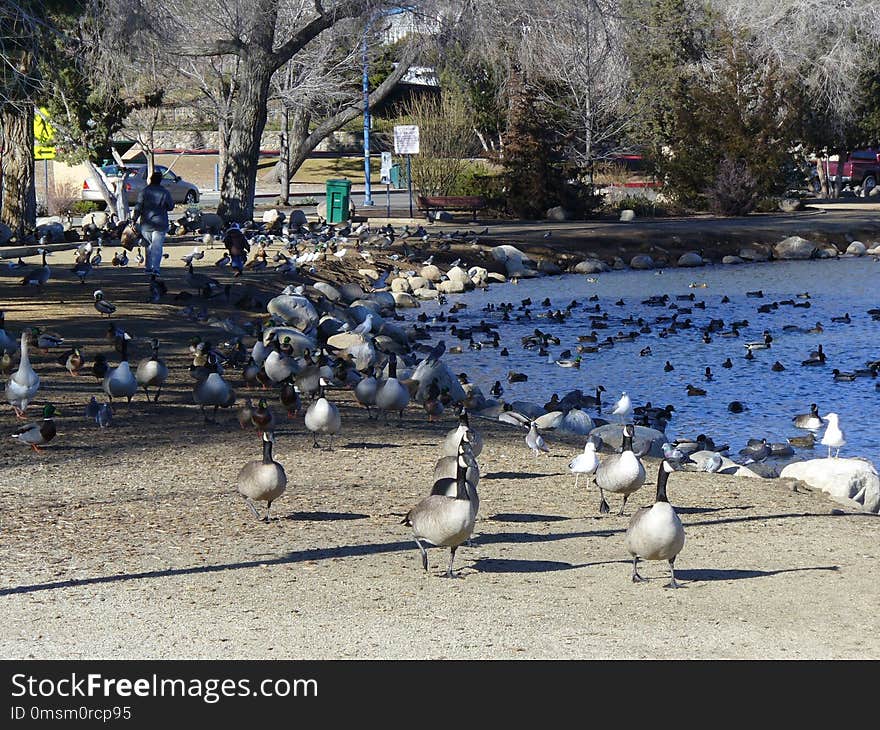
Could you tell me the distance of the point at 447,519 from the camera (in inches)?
338

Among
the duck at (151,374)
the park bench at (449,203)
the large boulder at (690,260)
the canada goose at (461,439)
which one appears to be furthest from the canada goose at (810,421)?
the park bench at (449,203)

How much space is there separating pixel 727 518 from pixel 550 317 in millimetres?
17411

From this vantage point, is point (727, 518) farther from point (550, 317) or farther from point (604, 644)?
point (550, 317)

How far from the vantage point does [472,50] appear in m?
35.1

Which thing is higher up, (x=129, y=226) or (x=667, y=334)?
(x=129, y=226)

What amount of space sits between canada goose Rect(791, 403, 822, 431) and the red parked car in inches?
1741

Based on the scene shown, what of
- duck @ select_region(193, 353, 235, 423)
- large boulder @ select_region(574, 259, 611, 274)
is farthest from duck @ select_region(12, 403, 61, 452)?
large boulder @ select_region(574, 259, 611, 274)

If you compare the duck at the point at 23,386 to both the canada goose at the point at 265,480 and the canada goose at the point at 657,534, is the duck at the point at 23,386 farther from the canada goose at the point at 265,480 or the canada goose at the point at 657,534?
the canada goose at the point at 657,534

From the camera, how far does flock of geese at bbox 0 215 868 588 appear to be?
9.11 m

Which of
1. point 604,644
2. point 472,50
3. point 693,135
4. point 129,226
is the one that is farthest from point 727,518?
point 693,135

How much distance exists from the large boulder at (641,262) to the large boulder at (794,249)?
485 cm

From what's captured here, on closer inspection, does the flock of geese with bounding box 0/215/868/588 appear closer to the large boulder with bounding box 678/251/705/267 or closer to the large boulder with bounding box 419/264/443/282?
the large boulder with bounding box 419/264/443/282

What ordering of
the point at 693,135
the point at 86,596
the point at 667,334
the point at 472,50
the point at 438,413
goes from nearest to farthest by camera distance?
the point at 86,596
the point at 438,413
the point at 667,334
the point at 472,50
the point at 693,135

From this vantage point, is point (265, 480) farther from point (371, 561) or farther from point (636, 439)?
point (636, 439)
